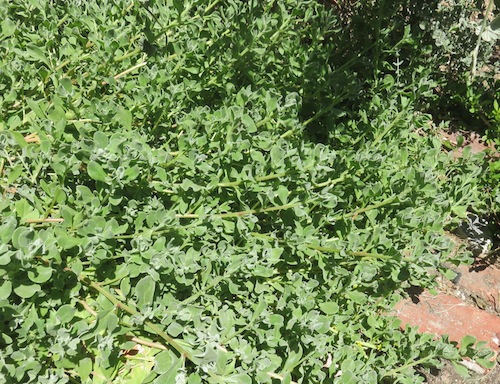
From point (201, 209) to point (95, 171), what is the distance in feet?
1.24

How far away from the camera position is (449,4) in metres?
3.04

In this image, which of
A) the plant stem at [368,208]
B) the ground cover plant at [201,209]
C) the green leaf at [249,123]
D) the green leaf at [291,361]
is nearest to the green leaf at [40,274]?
the ground cover plant at [201,209]

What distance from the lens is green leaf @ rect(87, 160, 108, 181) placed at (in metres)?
1.54

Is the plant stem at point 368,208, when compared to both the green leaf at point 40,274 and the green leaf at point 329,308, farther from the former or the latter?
the green leaf at point 40,274

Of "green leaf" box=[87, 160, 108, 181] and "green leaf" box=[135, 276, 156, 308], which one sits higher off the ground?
"green leaf" box=[87, 160, 108, 181]

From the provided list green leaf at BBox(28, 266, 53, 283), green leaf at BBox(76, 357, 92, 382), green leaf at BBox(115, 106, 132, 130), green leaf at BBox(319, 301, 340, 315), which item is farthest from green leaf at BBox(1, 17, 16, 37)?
green leaf at BBox(319, 301, 340, 315)

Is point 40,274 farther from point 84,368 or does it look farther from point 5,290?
point 84,368

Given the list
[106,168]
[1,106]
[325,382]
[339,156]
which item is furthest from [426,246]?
[1,106]

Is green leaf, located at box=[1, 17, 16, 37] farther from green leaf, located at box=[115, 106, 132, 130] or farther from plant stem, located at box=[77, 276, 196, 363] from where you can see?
plant stem, located at box=[77, 276, 196, 363]

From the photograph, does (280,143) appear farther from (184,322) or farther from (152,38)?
(184,322)

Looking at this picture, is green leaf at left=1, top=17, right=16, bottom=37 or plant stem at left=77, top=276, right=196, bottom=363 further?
green leaf at left=1, top=17, right=16, bottom=37

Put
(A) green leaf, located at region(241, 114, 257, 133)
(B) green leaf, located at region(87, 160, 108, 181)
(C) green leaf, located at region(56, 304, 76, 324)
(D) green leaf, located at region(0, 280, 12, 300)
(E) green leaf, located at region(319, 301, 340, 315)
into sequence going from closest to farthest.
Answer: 1. (D) green leaf, located at region(0, 280, 12, 300)
2. (C) green leaf, located at region(56, 304, 76, 324)
3. (B) green leaf, located at region(87, 160, 108, 181)
4. (E) green leaf, located at region(319, 301, 340, 315)
5. (A) green leaf, located at region(241, 114, 257, 133)

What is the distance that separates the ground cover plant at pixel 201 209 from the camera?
4.92 feet

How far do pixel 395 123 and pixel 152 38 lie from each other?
106cm
